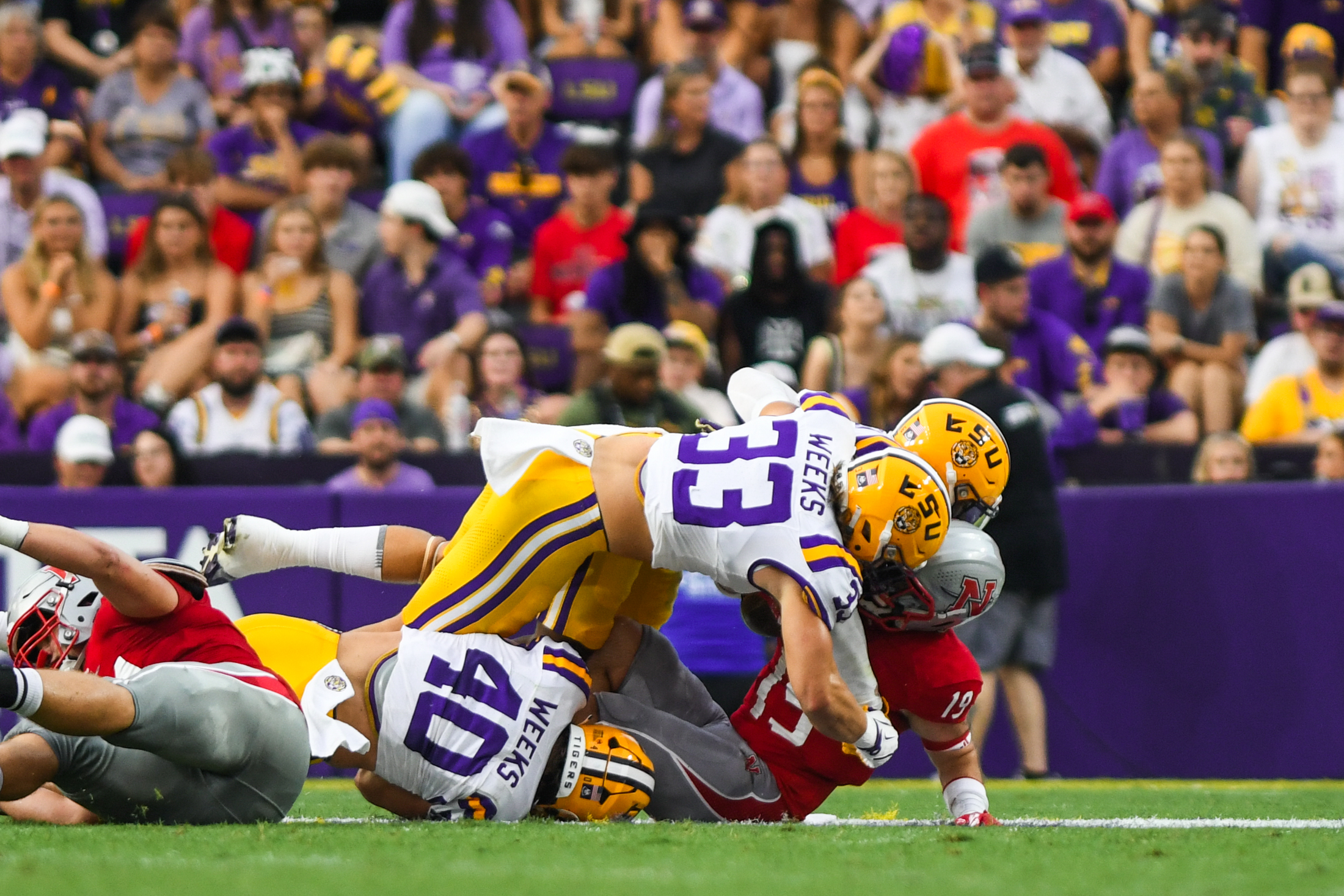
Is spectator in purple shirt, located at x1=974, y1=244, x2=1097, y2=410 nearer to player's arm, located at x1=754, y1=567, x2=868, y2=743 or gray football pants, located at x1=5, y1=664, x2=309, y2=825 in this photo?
player's arm, located at x1=754, y1=567, x2=868, y2=743

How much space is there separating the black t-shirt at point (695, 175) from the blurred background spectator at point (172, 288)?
8.74 ft

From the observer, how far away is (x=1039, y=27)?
11.4m

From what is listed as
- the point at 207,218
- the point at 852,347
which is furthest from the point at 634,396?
the point at 207,218

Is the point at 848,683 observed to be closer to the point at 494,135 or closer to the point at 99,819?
the point at 99,819

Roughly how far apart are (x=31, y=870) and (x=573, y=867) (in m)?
1.17

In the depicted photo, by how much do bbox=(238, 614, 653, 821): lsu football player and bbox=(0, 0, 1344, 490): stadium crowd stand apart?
3.31 m

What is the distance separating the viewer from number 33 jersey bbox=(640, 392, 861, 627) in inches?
197

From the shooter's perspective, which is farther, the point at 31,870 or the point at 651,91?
the point at 651,91

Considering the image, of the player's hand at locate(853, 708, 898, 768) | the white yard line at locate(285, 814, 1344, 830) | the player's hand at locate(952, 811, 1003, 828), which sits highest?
the player's hand at locate(853, 708, 898, 768)

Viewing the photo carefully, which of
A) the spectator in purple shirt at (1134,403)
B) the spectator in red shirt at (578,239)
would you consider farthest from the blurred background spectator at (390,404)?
the spectator in purple shirt at (1134,403)

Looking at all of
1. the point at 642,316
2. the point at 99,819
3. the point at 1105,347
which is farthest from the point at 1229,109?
the point at 99,819

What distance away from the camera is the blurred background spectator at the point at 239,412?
9.26 m

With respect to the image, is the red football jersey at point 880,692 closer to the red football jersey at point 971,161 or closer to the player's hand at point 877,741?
the player's hand at point 877,741

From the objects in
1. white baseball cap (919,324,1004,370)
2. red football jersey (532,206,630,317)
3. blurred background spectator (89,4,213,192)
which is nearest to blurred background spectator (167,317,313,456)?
red football jersey (532,206,630,317)
